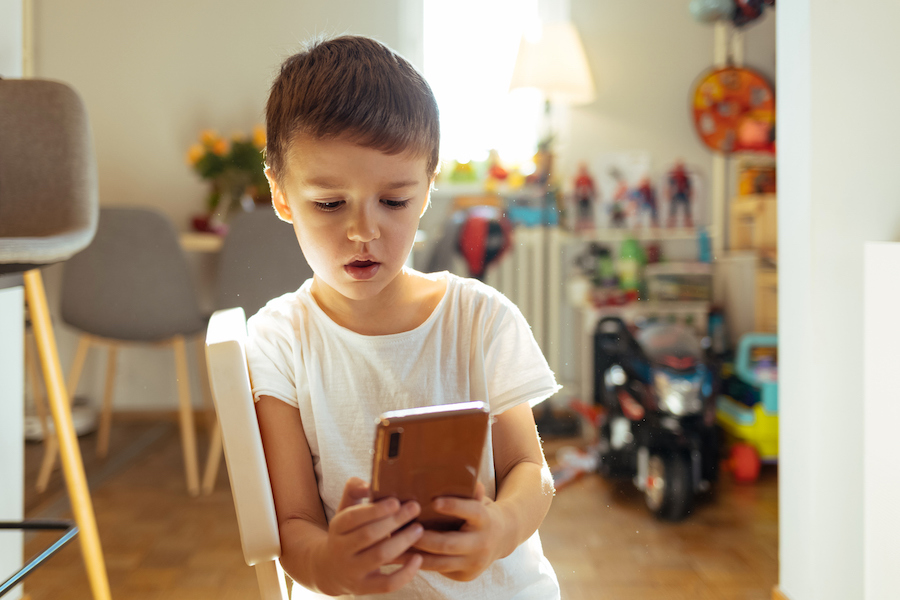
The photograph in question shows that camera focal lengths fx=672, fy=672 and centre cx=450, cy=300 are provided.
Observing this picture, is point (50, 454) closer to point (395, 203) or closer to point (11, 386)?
point (11, 386)

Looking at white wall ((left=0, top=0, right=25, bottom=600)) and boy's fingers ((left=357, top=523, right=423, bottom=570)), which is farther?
white wall ((left=0, top=0, right=25, bottom=600))

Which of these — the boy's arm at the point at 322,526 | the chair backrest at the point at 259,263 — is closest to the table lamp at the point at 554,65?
the chair backrest at the point at 259,263

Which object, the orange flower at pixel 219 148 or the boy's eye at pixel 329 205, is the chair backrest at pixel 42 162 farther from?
the orange flower at pixel 219 148

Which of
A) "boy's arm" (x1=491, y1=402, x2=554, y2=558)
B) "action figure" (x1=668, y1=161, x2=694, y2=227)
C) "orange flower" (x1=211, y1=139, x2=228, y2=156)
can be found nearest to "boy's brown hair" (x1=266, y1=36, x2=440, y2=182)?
"boy's arm" (x1=491, y1=402, x2=554, y2=558)

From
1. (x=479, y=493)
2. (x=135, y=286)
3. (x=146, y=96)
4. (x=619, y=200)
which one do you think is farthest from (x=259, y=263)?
(x=619, y=200)

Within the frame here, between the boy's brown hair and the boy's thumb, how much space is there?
0.21 meters

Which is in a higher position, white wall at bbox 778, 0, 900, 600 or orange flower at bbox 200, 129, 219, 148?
orange flower at bbox 200, 129, 219, 148

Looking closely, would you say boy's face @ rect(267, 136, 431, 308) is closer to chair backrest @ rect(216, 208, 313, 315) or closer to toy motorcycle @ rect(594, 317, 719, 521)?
chair backrest @ rect(216, 208, 313, 315)

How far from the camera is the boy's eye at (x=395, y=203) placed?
1.49ft

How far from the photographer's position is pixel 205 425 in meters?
2.09

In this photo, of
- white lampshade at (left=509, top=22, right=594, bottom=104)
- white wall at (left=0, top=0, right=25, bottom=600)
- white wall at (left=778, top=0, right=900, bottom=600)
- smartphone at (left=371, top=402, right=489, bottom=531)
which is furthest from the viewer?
white lampshade at (left=509, top=22, right=594, bottom=104)

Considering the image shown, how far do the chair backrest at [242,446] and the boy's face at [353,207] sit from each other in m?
0.09

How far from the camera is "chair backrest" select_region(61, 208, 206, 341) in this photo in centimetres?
162

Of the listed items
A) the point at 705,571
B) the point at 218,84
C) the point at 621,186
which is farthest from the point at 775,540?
the point at 218,84
